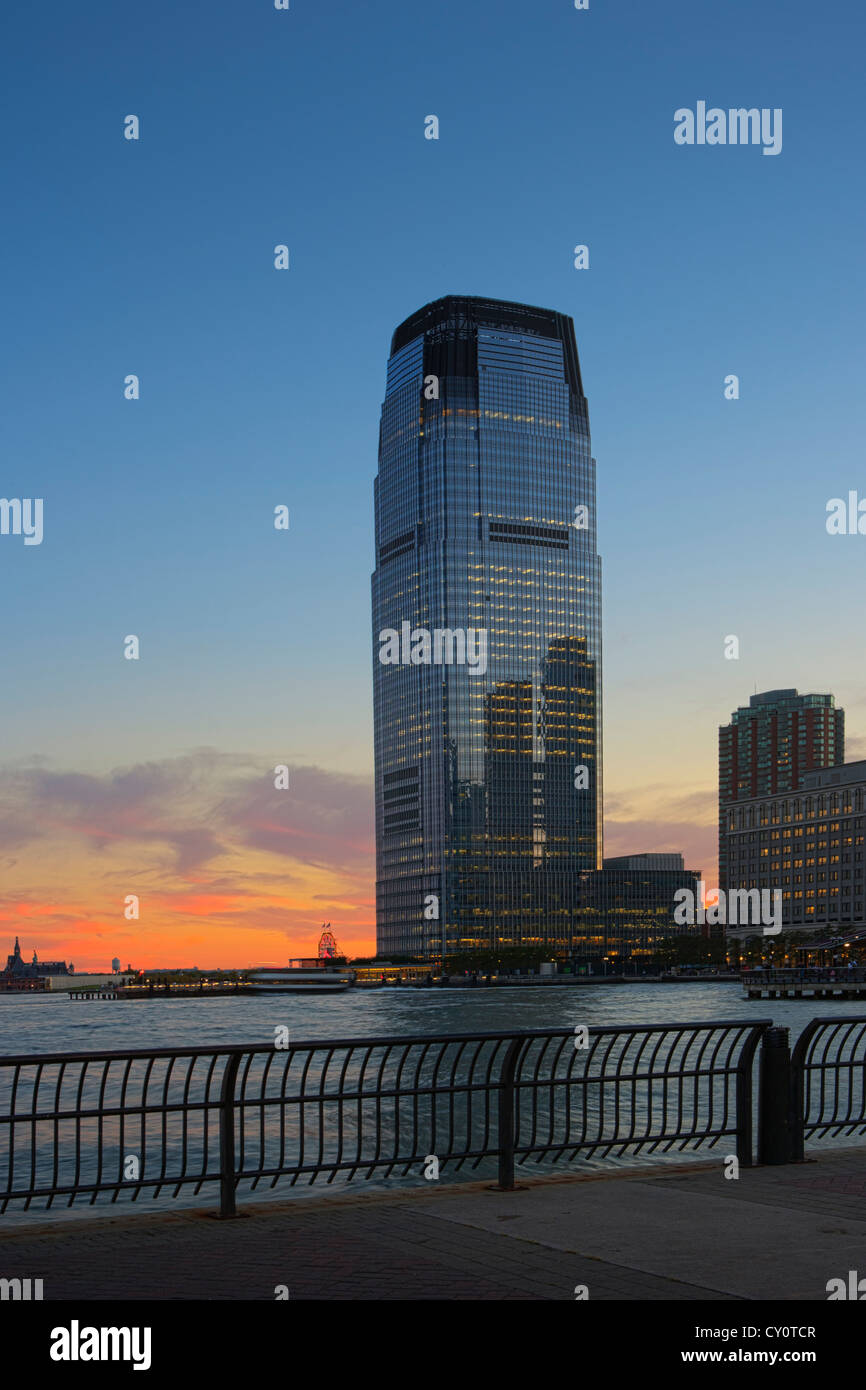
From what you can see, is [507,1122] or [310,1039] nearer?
[507,1122]

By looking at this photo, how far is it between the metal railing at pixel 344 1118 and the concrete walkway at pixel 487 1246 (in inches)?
17.3

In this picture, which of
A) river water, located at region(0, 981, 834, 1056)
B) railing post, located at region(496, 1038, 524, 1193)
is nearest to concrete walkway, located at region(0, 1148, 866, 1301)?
railing post, located at region(496, 1038, 524, 1193)

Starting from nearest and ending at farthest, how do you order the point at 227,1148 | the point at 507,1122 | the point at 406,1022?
the point at 227,1148 < the point at 507,1122 < the point at 406,1022

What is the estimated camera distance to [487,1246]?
35.8ft

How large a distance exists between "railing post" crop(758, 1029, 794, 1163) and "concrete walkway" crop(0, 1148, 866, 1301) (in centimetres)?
118

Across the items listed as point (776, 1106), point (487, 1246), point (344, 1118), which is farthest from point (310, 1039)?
point (487, 1246)

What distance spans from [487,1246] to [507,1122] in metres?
2.85

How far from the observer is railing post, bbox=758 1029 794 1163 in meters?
15.4

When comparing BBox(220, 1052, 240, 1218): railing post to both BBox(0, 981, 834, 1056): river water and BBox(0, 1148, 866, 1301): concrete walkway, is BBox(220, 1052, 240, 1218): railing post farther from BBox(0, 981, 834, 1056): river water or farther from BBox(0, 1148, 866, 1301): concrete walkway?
BBox(0, 981, 834, 1056): river water

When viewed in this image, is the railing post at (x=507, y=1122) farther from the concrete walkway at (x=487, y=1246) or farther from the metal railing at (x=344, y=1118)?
the concrete walkway at (x=487, y=1246)

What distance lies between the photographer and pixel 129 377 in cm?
4194

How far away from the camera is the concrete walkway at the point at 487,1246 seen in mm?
9586

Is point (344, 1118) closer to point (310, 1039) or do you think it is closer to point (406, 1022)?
point (310, 1039)
